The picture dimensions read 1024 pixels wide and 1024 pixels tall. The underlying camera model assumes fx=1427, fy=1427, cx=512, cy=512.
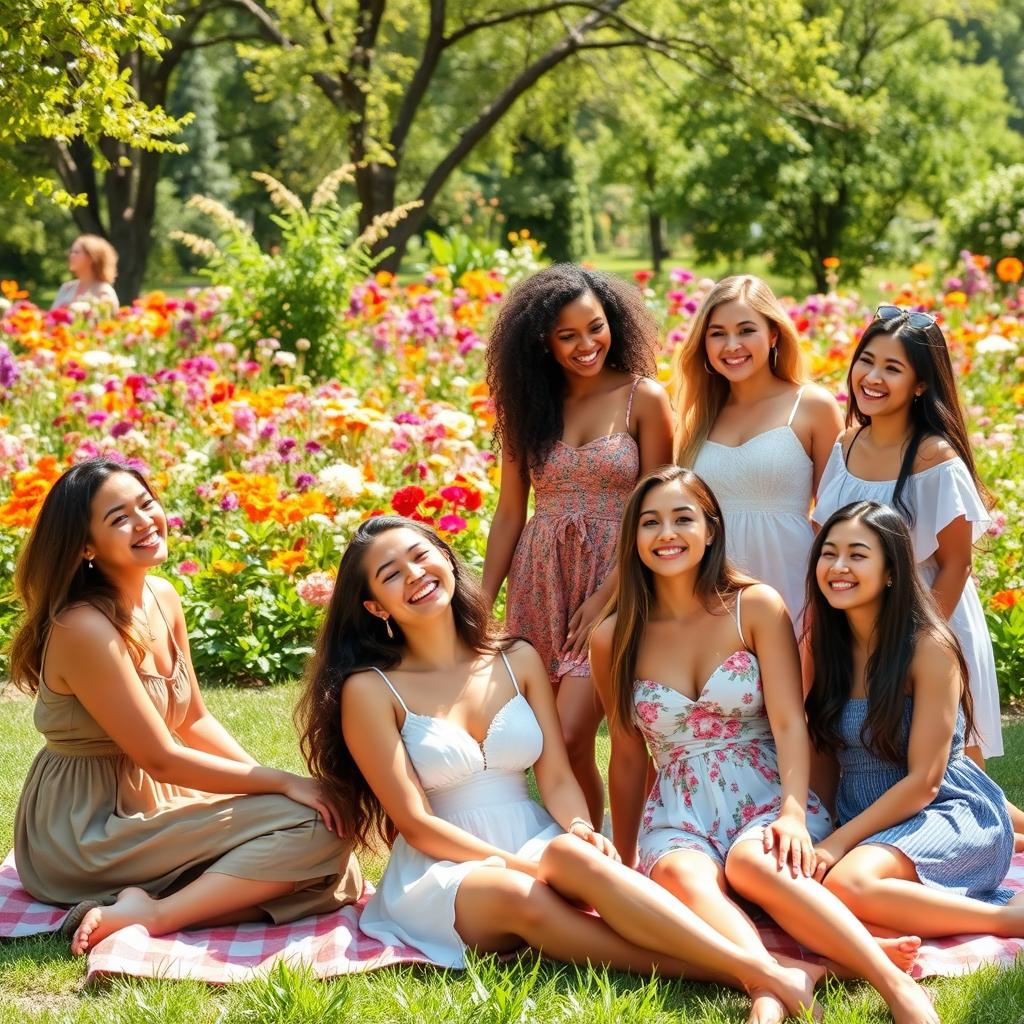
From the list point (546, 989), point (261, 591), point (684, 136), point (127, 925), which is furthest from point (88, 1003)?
point (684, 136)

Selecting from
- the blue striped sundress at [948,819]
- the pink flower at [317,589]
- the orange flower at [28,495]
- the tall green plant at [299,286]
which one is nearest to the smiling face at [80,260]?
the tall green plant at [299,286]

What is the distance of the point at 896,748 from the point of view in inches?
139

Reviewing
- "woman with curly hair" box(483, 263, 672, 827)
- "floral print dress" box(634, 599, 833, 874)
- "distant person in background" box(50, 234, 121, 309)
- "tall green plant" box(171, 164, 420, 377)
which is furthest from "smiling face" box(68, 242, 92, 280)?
"floral print dress" box(634, 599, 833, 874)

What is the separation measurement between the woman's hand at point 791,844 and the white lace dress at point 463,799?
0.57 metres

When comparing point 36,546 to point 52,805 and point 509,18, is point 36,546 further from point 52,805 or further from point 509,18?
point 509,18

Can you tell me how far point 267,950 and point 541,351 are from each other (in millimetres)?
1796

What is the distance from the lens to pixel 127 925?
3.36 metres

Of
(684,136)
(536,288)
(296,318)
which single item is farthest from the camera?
(684,136)

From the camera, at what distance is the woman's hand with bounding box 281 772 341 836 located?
11.8 ft

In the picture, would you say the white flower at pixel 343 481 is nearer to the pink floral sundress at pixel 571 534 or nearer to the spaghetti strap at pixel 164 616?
the pink floral sundress at pixel 571 534

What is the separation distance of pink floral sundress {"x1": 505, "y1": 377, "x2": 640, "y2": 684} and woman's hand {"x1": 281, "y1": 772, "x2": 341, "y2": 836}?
79cm

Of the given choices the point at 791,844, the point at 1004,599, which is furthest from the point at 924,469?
the point at 1004,599

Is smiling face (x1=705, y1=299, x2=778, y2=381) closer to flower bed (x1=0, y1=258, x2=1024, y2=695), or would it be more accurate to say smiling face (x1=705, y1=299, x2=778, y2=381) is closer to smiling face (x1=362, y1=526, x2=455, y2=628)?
smiling face (x1=362, y1=526, x2=455, y2=628)

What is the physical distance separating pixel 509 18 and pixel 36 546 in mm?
13401
